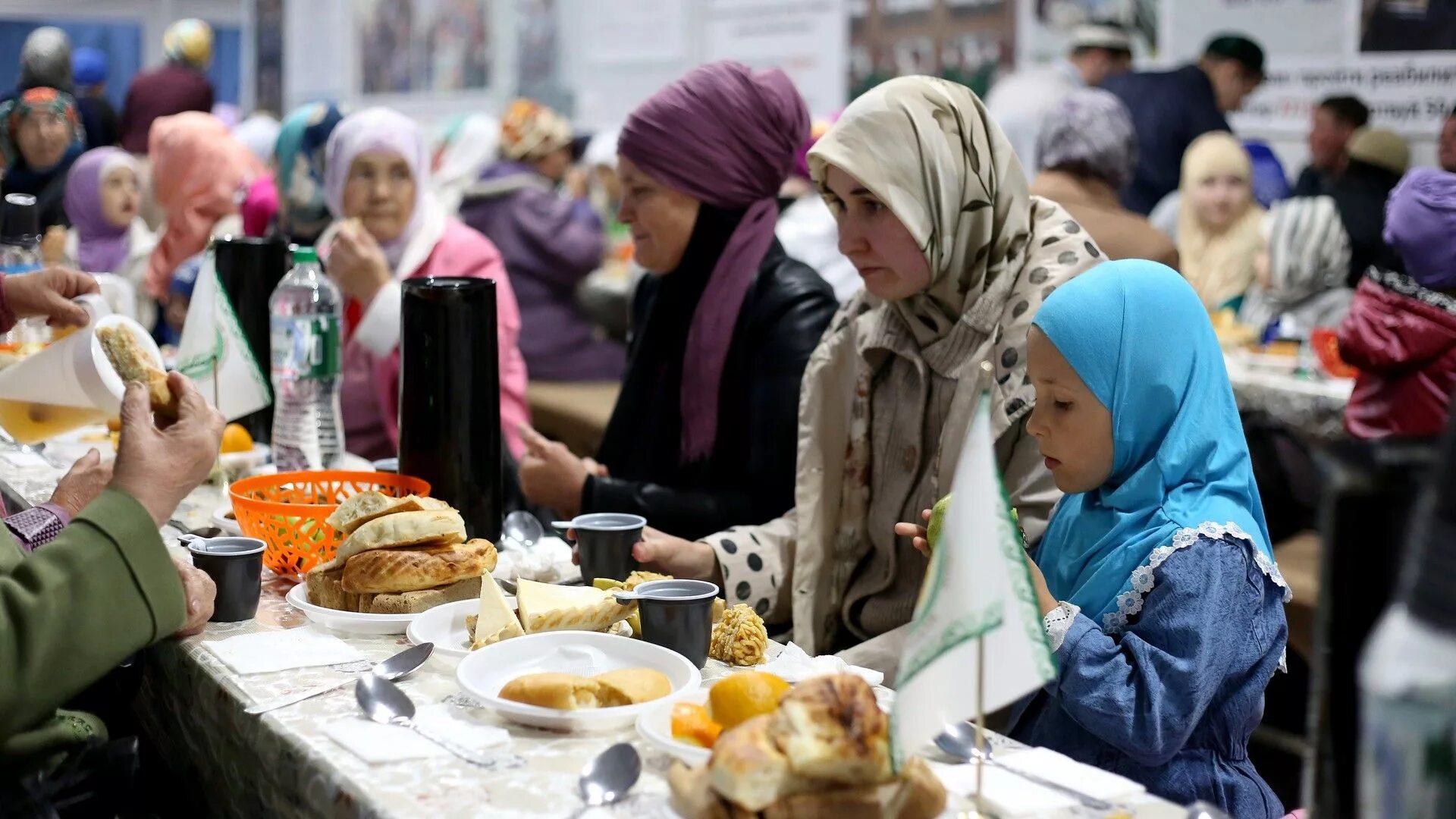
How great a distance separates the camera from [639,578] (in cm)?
176

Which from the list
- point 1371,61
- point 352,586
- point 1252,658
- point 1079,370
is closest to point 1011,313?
point 1079,370

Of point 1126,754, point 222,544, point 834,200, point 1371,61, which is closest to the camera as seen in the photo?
point 1126,754

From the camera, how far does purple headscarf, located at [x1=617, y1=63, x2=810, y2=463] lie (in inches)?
106

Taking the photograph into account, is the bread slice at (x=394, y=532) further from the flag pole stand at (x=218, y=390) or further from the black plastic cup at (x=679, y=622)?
the flag pole stand at (x=218, y=390)

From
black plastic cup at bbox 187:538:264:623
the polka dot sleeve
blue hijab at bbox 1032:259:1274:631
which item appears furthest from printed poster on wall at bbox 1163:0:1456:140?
black plastic cup at bbox 187:538:264:623

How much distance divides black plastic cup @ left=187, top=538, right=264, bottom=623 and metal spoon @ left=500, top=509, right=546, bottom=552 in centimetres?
50

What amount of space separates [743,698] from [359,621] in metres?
0.61

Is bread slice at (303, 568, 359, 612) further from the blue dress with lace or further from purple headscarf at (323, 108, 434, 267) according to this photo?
purple headscarf at (323, 108, 434, 267)

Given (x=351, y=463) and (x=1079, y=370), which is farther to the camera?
(x=351, y=463)

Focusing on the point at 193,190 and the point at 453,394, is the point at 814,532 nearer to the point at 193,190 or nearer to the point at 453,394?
the point at 453,394

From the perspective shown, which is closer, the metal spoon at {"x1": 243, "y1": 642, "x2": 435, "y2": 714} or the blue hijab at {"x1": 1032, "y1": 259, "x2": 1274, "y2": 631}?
the metal spoon at {"x1": 243, "y1": 642, "x2": 435, "y2": 714}

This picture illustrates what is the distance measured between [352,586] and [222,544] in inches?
8.0

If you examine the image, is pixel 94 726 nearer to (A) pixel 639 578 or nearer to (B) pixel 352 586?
(B) pixel 352 586

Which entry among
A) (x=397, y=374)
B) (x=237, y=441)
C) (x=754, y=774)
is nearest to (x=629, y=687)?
(x=754, y=774)
